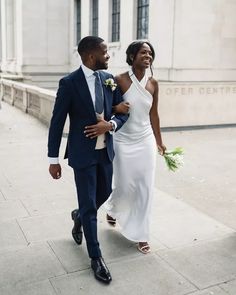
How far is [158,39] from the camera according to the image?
18.9 m

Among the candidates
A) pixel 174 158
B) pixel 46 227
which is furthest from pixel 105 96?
pixel 46 227

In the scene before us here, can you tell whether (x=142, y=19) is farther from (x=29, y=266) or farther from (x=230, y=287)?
(x=230, y=287)

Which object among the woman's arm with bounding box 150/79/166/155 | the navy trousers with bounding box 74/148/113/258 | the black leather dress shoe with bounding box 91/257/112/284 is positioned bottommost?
→ the black leather dress shoe with bounding box 91/257/112/284

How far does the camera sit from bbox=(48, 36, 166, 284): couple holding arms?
3.58 metres

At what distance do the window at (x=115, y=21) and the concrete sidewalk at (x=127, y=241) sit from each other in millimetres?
17459

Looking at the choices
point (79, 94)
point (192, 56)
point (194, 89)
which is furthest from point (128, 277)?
point (192, 56)

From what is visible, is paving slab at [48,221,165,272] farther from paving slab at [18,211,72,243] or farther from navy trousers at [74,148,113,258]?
navy trousers at [74,148,113,258]

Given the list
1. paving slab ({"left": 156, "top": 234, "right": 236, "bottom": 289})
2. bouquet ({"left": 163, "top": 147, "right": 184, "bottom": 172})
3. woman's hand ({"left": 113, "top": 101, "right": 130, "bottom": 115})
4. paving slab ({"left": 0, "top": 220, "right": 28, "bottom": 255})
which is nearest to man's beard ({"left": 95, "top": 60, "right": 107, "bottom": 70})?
woman's hand ({"left": 113, "top": 101, "right": 130, "bottom": 115})

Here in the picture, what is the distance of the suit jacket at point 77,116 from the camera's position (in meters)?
3.57

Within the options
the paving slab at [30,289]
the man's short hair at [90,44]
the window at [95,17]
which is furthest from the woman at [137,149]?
the window at [95,17]

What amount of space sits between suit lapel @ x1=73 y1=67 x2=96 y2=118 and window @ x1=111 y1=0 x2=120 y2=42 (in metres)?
21.0

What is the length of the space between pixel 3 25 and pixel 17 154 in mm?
30092

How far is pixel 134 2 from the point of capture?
21234 mm

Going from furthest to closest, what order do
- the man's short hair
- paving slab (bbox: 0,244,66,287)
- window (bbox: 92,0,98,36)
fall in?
window (bbox: 92,0,98,36), paving slab (bbox: 0,244,66,287), the man's short hair
